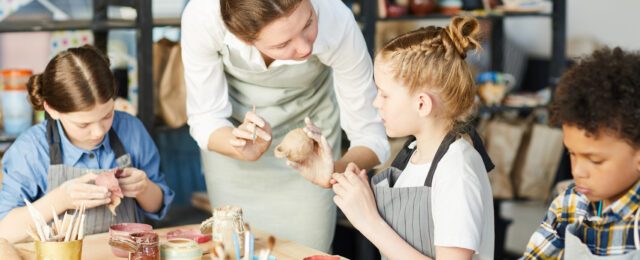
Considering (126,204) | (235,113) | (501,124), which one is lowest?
(501,124)

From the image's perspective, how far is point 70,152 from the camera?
2664mm

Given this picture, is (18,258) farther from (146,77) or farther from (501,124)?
(501,124)

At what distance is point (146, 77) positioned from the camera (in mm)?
3635

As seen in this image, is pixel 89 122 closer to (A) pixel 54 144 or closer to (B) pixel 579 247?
(A) pixel 54 144

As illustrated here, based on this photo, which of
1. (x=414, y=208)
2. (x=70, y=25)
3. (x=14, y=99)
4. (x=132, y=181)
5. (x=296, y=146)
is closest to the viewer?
(x=414, y=208)

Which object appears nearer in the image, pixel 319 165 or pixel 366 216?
pixel 366 216

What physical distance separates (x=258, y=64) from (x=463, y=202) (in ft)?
2.99

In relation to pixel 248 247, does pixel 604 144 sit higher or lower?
higher

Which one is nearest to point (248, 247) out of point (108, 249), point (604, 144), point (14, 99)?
point (108, 249)

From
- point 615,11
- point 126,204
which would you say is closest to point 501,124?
point 615,11

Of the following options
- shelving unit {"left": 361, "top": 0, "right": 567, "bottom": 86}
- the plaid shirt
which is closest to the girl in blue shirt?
the plaid shirt

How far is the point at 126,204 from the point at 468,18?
44.5 inches

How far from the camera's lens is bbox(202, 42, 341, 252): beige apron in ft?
9.36

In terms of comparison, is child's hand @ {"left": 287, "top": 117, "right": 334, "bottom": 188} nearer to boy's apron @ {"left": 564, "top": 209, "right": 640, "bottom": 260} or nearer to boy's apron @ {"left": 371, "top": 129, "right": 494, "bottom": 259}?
boy's apron @ {"left": 371, "top": 129, "right": 494, "bottom": 259}
